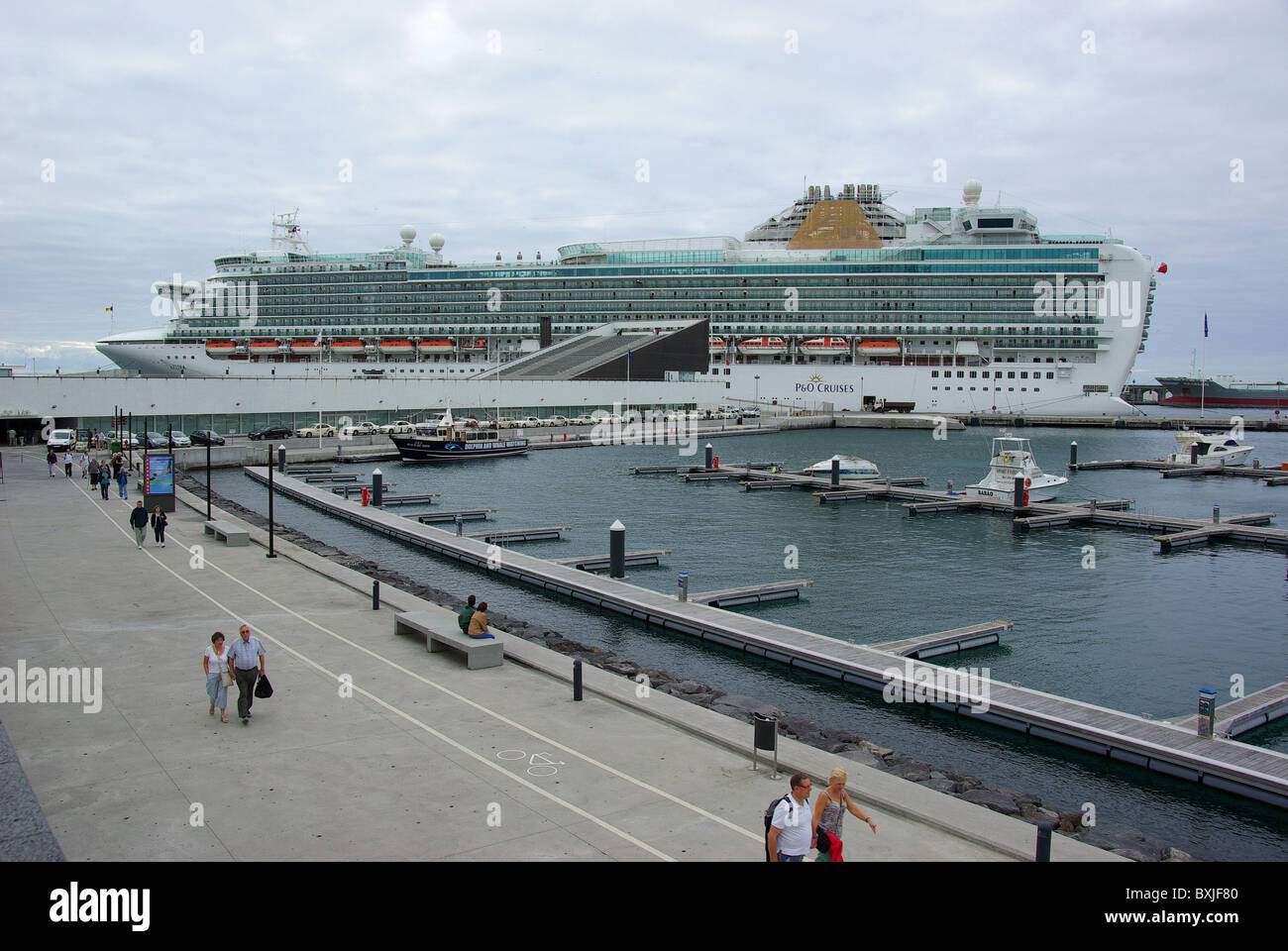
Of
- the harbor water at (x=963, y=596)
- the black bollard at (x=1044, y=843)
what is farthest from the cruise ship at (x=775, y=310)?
the black bollard at (x=1044, y=843)

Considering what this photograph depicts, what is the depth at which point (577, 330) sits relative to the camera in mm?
108438

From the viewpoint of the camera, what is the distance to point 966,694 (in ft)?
49.9

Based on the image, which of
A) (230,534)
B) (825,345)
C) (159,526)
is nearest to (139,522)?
(159,526)

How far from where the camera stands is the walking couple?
11.3 m

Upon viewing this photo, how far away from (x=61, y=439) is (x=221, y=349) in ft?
199

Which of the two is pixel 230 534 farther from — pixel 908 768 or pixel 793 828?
pixel 793 828

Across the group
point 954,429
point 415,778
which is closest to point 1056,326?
point 954,429

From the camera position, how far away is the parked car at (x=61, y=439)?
48906mm

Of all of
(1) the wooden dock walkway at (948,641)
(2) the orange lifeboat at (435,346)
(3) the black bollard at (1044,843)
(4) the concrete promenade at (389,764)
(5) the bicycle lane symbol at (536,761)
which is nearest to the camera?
(3) the black bollard at (1044,843)

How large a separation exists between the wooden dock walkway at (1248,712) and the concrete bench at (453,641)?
10.2m

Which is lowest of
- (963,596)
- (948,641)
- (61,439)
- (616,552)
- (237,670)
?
(963,596)

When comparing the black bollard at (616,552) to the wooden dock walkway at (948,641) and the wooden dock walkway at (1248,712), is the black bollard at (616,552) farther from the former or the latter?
the wooden dock walkway at (1248,712)

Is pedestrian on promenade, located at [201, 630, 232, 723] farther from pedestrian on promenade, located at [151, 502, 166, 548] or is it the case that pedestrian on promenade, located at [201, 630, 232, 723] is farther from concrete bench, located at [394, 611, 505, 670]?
pedestrian on promenade, located at [151, 502, 166, 548]
